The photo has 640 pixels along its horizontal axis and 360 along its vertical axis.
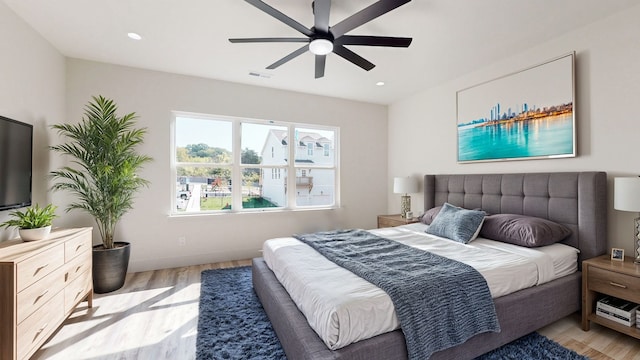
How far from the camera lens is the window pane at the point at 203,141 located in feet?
12.4

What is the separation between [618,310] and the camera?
2043 mm

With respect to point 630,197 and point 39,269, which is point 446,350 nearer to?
point 630,197

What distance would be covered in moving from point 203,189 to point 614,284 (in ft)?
14.1

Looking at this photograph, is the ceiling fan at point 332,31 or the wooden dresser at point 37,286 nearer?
the wooden dresser at point 37,286

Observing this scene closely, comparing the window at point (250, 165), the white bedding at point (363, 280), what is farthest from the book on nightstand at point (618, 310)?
the window at point (250, 165)

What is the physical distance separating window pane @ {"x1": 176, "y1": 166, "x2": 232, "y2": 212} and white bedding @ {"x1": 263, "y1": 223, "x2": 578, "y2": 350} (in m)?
1.66

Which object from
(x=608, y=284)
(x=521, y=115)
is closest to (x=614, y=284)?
(x=608, y=284)

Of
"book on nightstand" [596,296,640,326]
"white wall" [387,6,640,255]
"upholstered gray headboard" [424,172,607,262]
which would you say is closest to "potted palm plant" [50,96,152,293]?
"upholstered gray headboard" [424,172,607,262]

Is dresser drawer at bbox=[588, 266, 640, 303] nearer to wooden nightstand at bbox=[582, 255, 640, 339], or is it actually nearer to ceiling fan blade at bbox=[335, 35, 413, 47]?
wooden nightstand at bbox=[582, 255, 640, 339]

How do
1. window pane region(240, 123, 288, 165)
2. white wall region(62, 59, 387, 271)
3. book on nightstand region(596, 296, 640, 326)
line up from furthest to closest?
1. window pane region(240, 123, 288, 165)
2. white wall region(62, 59, 387, 271)
3. book on nightstand region(596, 296, 640, 326)

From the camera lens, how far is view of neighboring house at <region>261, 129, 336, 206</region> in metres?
4.34

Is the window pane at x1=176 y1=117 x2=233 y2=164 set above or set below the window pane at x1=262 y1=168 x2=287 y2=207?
above

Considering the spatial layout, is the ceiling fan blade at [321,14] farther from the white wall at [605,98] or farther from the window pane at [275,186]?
the window pane at [275,186]

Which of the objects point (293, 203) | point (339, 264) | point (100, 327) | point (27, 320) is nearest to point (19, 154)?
point (27, 320)
